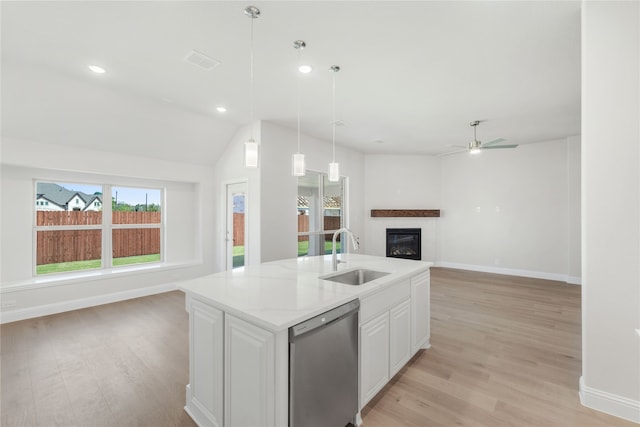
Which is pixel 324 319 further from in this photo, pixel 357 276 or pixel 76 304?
pixel 76 304

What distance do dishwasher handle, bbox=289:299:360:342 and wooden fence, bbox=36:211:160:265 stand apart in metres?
4.75

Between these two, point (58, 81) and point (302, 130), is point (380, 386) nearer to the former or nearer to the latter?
point (302, 130)

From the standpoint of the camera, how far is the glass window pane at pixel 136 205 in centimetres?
477

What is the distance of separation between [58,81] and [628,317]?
18.6 ft

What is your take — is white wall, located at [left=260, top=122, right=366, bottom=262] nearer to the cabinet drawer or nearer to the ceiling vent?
the ceiling vent

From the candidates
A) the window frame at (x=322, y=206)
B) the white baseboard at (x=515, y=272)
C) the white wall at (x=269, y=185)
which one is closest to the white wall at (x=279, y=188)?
the white wall at (x=269, y=185)

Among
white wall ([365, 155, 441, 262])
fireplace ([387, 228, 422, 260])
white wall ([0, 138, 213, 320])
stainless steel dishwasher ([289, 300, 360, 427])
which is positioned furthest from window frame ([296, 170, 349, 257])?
stainless steel dishwasher ([289, 300, 360, 427])

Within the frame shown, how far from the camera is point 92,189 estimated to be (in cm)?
453

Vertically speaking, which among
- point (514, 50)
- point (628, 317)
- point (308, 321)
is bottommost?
point (628, 317)

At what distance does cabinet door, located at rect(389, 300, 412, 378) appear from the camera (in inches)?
86.4

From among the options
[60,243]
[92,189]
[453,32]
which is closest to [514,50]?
[453,32]

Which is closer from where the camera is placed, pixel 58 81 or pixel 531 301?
pixel 58 81

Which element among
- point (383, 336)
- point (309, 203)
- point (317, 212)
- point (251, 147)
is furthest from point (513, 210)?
point (251, 147)

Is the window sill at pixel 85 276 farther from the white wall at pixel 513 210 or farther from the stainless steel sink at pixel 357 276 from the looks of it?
the white wall at pixel 513 210
